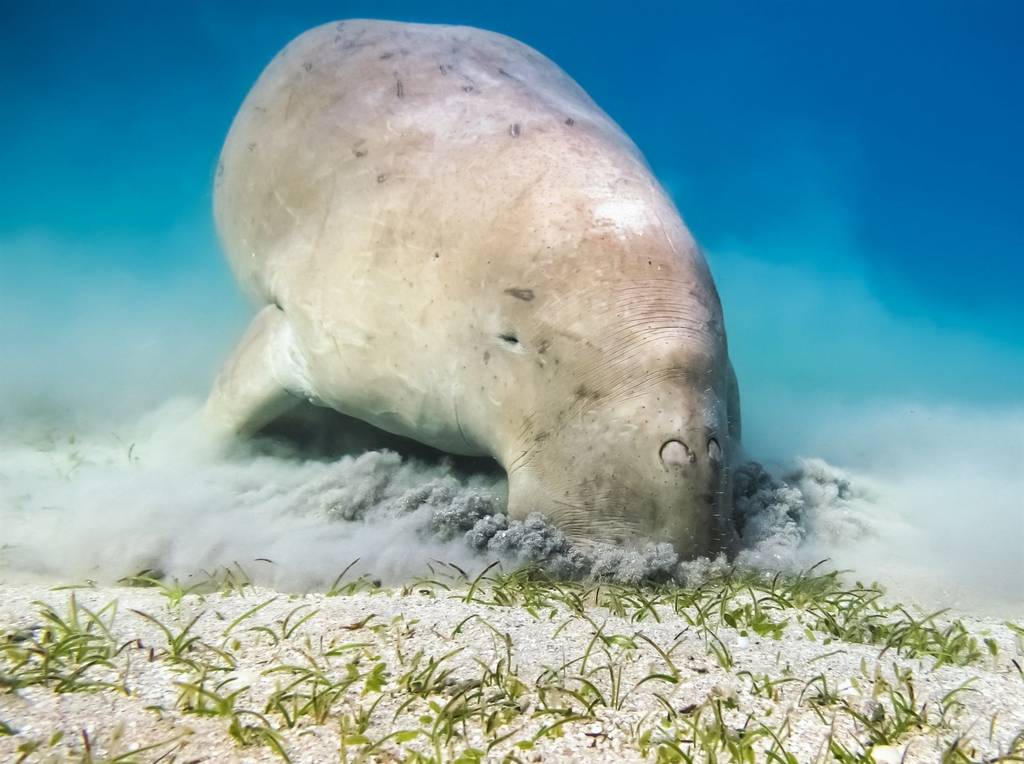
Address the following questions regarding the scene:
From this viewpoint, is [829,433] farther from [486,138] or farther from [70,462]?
[70,462]

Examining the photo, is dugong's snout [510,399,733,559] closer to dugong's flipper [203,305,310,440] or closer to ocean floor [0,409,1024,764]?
ocean floor [0,409,1024,764]

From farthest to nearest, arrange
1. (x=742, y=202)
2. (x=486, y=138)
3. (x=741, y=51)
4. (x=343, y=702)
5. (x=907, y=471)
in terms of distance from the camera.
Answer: (x=741, y=51)
(x=742, y=202)
(x=907, y=471)
(x=486, y=138)
(x=343, y=702)

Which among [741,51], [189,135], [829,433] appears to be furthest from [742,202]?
[829,433]

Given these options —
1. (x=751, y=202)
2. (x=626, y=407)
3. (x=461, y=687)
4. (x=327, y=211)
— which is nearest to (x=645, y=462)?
(x=626, y=407)

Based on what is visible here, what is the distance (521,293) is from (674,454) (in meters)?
0.97

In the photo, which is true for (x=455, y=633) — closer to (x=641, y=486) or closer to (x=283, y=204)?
(x=641, y=486)

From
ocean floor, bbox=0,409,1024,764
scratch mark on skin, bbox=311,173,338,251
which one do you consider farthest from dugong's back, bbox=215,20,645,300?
ocean floor, bbox=0,409,1024,764

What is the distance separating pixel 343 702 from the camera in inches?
68.8

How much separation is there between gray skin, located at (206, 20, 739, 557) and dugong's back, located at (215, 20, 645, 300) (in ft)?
0.06

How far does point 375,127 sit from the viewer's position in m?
4.30

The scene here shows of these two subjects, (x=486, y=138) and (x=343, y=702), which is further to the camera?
(x=486, y=138)

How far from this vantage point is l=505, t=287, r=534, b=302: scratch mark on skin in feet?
10.4

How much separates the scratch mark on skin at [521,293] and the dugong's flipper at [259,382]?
163 cm

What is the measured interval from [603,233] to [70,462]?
3.94 m
